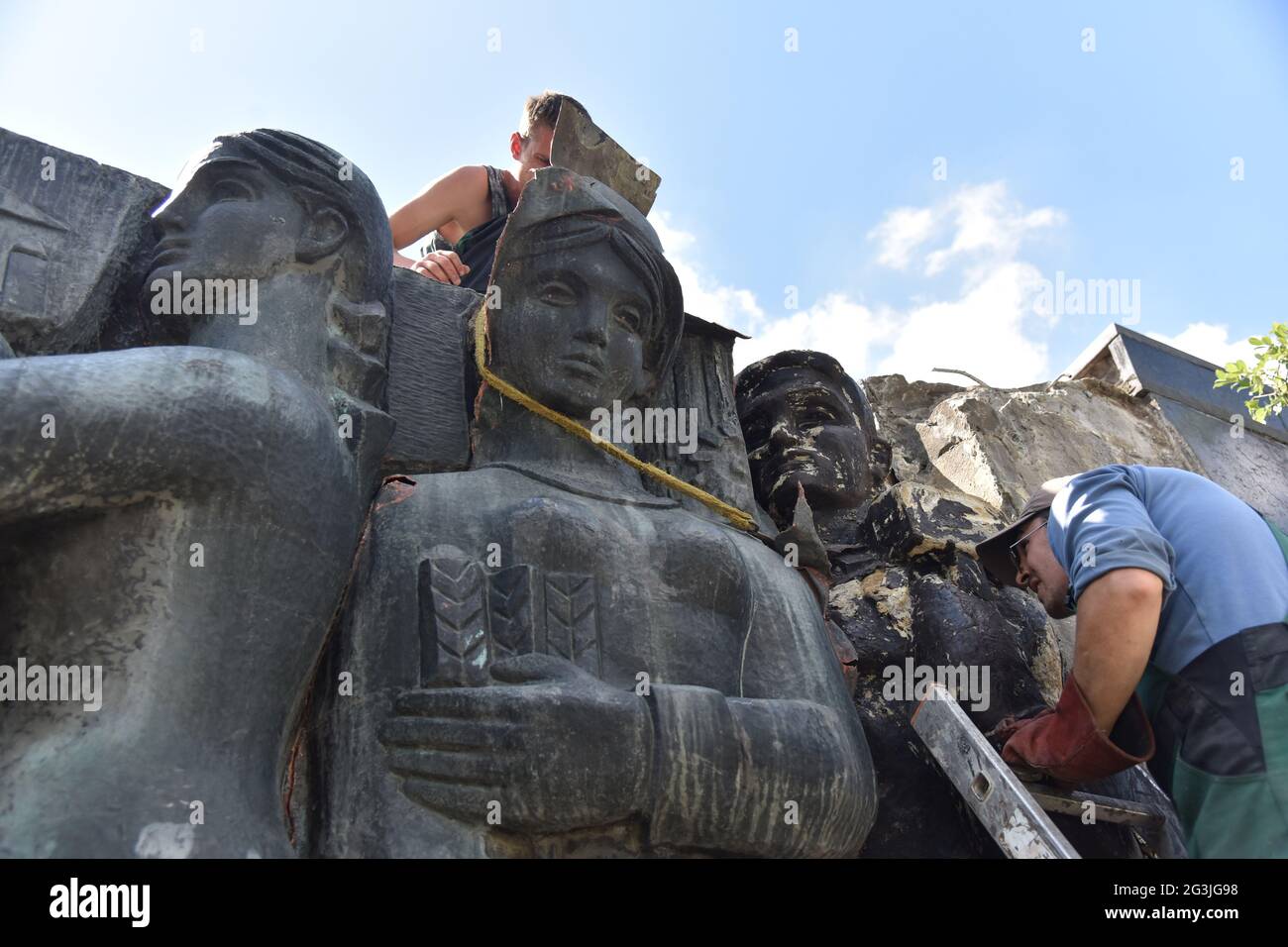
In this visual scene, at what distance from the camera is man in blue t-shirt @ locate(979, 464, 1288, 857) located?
8.79 ft

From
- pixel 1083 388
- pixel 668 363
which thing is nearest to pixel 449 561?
pixel 668 363

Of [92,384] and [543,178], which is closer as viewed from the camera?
[92,384]

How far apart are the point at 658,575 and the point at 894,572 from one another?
1.34 meters

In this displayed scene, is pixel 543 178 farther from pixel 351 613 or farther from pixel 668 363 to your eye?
pixel 351 613

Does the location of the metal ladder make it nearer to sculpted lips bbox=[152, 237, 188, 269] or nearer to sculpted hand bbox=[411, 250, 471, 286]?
sculpted hand bbox=[411, 250, 471, 286]

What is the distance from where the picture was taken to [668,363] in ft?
12.3

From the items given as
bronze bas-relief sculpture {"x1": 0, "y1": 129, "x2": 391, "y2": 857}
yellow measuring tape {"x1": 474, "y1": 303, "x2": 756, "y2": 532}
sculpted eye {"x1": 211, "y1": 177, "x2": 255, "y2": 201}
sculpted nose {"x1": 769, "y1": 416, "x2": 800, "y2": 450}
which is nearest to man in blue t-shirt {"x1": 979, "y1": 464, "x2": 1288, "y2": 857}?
yellow measuring tape {"x1": 474, "y1": 303, "x2": 756, "y2": 532}

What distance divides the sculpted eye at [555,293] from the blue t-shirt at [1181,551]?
1.45m

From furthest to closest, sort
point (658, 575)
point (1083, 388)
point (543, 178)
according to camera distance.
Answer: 1. point (1083, 388)
2. point (543, 178)
3. point (658, 575)

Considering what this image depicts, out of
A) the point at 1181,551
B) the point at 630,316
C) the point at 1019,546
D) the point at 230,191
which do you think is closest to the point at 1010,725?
the point at 1019,546

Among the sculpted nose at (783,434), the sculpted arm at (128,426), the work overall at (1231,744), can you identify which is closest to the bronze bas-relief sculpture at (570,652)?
the sculpted arm at (128,426)

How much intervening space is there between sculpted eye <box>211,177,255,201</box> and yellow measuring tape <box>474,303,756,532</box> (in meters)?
0.72

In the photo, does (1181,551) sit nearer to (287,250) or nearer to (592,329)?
(592,329)

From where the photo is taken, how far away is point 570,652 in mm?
2750
